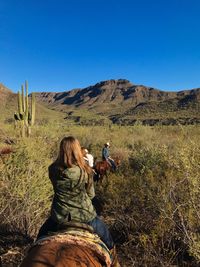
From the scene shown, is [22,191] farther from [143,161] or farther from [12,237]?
[143,161]

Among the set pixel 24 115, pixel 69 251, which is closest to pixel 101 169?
pixel 24 115

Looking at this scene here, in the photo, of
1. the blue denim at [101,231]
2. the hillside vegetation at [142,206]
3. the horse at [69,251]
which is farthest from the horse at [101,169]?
the horse at [69,251]

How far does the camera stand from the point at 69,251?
10.6 ft

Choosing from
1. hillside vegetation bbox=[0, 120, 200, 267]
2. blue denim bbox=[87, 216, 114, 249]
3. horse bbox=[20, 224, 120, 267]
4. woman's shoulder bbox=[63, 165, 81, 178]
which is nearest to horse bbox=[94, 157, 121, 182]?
hillside vegetation bbox=[0, 120, 200, 267]

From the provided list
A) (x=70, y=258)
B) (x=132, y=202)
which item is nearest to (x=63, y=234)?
(x=70, y=258)

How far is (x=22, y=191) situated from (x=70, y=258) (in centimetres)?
386

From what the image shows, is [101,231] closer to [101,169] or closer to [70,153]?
[70,153]

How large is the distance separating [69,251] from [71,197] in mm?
981

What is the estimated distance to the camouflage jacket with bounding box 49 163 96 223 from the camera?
410 centimetres

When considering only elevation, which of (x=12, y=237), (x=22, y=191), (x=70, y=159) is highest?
(x=70, y=159)

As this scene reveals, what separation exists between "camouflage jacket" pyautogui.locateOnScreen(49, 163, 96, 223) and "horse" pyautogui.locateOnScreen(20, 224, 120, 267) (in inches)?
9.1

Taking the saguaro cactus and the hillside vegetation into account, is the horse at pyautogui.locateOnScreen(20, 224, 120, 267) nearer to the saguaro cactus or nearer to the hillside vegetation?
the hillside vegetation

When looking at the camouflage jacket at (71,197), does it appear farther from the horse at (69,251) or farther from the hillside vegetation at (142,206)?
the hillside vegetation at (142,206)

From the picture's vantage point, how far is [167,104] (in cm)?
8231
